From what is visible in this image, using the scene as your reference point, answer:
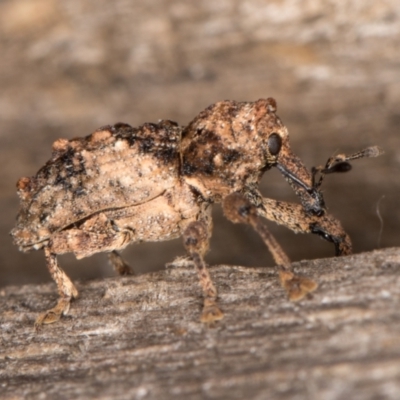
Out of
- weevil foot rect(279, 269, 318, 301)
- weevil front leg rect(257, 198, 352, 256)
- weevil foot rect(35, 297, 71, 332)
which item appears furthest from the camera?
weevil front leg rect(257, 198, 352, 256)

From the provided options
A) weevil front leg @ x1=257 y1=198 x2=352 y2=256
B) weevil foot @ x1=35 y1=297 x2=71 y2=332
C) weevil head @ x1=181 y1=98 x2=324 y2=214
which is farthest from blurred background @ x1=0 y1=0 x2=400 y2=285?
weevil foot @ x1=35 y1=297 x2=71 y2=332

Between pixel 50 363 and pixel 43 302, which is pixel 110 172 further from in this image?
pixel 50 363

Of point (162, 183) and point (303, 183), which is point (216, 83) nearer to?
point (162, 183)

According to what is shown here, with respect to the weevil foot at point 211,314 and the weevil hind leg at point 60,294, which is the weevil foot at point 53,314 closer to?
the weevil hind leg at point 60,294

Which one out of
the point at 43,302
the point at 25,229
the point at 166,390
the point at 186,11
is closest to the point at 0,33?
the point at 186,11

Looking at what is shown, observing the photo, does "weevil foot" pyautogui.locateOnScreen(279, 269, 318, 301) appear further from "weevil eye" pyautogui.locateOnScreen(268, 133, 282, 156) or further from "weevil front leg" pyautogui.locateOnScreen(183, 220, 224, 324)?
"weevil eye" pyautogui.locateOnScreen(268, 133, 282, 156)

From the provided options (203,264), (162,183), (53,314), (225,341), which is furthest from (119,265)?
(225,341)
